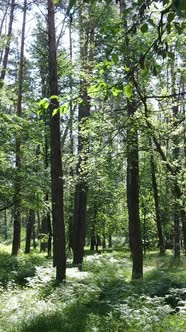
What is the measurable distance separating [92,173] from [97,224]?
18.6 m

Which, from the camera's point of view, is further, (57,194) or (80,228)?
(80,228)

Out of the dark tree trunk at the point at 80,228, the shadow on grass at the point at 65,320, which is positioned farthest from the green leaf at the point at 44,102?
the dark tree trunk at the point at 80,228

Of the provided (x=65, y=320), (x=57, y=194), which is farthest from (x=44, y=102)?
(x=57, y=194)

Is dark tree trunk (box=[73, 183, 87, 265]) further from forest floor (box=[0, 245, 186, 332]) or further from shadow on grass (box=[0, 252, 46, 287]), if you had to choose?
forest floor (box=[0, 245, 186, 332])

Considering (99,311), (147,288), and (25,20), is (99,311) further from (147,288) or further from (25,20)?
(25,20)

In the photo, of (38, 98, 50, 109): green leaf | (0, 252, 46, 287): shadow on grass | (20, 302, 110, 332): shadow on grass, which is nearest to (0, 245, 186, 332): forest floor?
(20, 302, 110, 332): shadow on grass

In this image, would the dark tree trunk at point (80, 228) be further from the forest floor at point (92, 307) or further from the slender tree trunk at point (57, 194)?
the slender tree trunk at point (57, 194)

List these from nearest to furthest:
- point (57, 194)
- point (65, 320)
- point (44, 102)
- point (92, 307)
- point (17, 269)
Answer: point (44, 102), point (65, 320), point (92, 307), point (57, 194), point (17, 269)

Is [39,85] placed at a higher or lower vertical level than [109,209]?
higher

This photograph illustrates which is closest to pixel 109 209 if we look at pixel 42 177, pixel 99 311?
pixel 42 177

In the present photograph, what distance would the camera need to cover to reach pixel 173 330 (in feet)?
17.6

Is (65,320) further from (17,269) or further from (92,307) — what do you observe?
(17,269)

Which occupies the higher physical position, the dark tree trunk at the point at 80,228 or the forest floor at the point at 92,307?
the dark tree trunk at the point at 80,228

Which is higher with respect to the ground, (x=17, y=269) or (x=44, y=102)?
(x=44, y=102)
